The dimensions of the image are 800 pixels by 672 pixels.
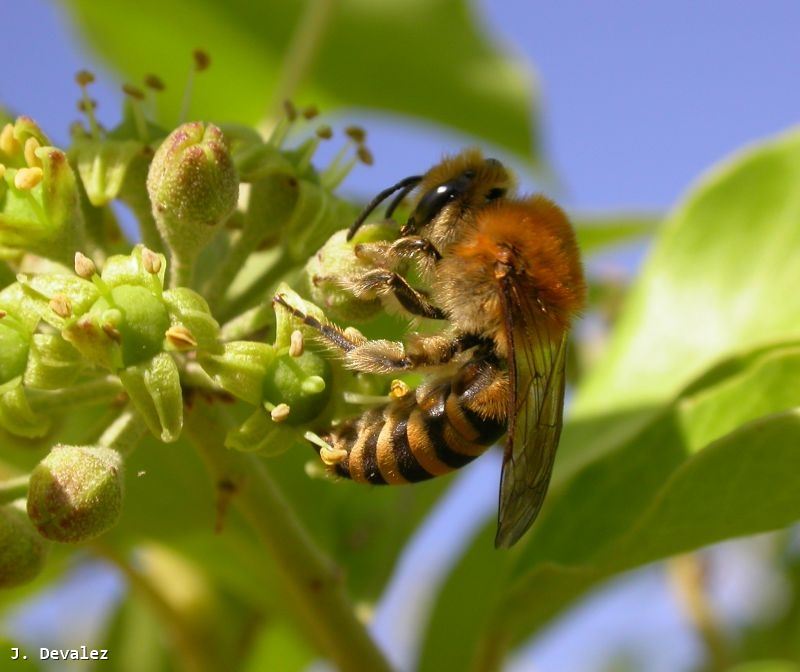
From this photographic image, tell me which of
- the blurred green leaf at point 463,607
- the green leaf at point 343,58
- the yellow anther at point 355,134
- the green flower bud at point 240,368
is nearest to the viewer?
the green flower bud at point 240,368

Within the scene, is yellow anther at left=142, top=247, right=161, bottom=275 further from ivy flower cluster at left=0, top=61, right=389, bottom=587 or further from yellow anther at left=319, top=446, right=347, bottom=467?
yellow anther at left=319, top=446, right=347, bottom=467

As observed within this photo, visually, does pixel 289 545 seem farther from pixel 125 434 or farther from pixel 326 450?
pixel 125 434

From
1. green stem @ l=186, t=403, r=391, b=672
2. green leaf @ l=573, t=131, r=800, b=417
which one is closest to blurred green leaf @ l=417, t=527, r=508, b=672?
green leaf @ l=573, t=131, r=800, b=417

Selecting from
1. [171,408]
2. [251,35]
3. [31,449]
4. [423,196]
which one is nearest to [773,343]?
[423,196]

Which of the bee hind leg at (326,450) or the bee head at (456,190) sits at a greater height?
the bee head at (456,190)

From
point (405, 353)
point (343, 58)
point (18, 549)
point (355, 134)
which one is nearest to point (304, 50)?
point (343, 58)

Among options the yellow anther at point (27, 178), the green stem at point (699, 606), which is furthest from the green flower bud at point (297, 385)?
the green stem at point (699, 606)

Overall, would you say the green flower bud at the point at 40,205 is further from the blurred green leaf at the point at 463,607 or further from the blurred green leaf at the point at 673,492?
the blurred green leaf at the point at 463,607
